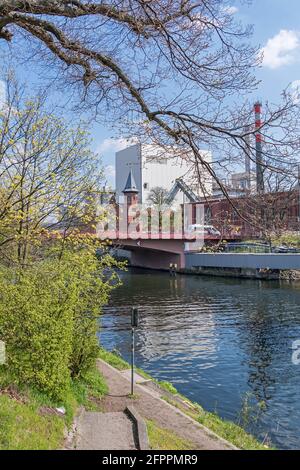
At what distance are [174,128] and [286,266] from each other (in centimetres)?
3321

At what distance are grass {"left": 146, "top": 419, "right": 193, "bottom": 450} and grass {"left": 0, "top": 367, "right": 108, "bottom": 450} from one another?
3.64ft

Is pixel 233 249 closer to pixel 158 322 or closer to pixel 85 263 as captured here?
pixel 158 322

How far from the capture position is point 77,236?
11.3 meters

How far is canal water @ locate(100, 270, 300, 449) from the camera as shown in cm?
1022

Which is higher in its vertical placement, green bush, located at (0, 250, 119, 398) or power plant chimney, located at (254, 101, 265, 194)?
power plant chimney, located at (254, 101, 265, 194)

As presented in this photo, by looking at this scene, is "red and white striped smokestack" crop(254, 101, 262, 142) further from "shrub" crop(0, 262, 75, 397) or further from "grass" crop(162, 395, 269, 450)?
"grass" crop(162, 395, 269, 450)

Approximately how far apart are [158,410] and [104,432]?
6.09 ft

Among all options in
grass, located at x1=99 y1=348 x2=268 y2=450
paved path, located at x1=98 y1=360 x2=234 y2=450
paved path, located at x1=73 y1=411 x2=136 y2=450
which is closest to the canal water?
grass, located at x1=99 y1=348 x2=268 y2=450

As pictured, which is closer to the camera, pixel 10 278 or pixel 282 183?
pixel 282 183

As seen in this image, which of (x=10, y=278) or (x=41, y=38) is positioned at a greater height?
(x=41, y=38)

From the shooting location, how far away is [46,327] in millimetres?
6891

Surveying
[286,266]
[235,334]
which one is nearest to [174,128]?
[235,334]

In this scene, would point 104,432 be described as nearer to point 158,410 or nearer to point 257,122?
point 158,410

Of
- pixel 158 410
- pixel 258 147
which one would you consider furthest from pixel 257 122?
pixel 158 410
